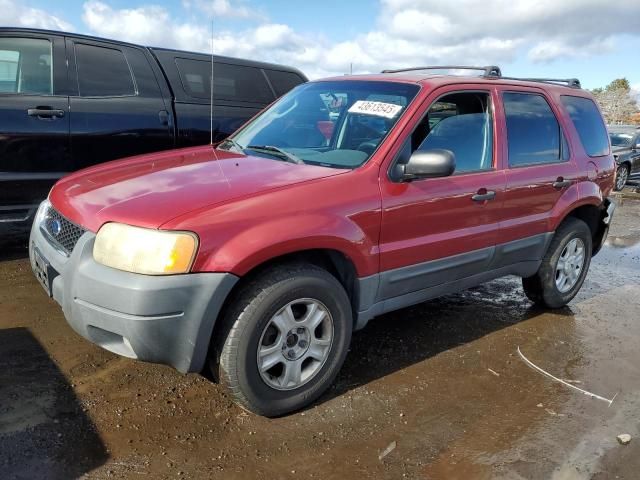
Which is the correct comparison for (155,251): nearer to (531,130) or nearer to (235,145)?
(235,145)

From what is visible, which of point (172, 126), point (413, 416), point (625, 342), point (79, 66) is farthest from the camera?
point (172, 126)

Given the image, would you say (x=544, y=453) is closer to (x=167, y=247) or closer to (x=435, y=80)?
(x=167, y=247)

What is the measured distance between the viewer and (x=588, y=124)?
4.61 metres

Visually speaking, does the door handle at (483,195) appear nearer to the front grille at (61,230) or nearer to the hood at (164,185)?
the hood at (164,185)

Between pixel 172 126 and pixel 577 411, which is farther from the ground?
pixel 172 126

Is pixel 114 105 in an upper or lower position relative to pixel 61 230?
upper

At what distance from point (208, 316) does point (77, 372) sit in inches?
45.4

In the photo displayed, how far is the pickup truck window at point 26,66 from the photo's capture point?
15.0ft

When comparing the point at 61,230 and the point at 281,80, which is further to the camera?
the point at 281,80

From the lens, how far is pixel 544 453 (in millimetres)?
2643

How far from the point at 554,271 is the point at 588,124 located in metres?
1.29

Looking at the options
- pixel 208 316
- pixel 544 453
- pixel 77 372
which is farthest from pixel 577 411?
pixel 77 372

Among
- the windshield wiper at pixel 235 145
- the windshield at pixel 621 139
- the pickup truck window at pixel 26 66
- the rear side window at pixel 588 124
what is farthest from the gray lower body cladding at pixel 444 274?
the windshield at pixel 621 139

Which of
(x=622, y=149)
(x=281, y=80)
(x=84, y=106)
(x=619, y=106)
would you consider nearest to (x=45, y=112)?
(x=84, y=106)
